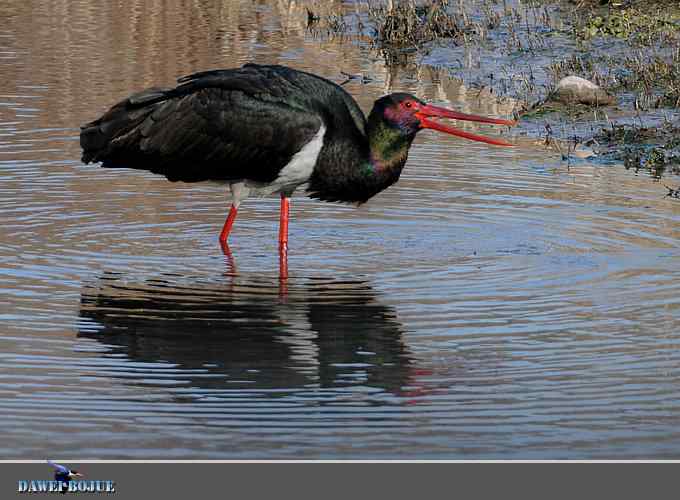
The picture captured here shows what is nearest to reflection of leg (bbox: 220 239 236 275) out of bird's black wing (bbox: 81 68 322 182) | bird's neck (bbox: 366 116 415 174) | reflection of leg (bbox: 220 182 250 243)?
reflection of leg (bbox: 220 182 250 243)

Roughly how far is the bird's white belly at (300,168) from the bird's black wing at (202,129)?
6 centimetres

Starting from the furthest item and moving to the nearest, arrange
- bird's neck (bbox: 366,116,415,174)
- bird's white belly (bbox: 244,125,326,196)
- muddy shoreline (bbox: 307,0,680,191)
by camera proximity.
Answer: muddy shoreline (bbox: 307,0,680,191) → bird's neck (bbox: 366,116,415,174) → bird's white belly (bbox: 244,125,326,196)

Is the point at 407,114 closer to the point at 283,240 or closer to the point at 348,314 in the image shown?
the point at 283,240

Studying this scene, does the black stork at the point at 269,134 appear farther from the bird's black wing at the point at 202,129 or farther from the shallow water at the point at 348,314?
the shallow water at the point at 348,314

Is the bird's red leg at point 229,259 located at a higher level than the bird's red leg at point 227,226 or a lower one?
lower

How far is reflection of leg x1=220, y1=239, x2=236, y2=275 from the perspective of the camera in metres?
8.69

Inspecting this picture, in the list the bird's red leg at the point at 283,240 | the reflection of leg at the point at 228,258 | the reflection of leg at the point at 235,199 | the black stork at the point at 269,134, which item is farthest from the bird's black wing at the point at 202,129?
the reflection of leg at the point at 228,258

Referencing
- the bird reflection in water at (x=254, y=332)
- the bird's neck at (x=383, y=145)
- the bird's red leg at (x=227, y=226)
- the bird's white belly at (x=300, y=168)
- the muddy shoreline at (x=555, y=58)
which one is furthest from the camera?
the muddy shoreline at (x=555, y=58)

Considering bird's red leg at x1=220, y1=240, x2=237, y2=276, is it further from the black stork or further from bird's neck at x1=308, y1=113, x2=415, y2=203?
bird's neck at x1=308, y1=113, x2=415, y2=203

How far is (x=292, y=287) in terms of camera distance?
825cm

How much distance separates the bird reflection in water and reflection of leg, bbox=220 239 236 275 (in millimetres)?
194

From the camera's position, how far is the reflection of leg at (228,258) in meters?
8.69

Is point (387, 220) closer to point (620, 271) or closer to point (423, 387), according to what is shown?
point (620, 271)

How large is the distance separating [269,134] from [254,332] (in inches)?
79.8
